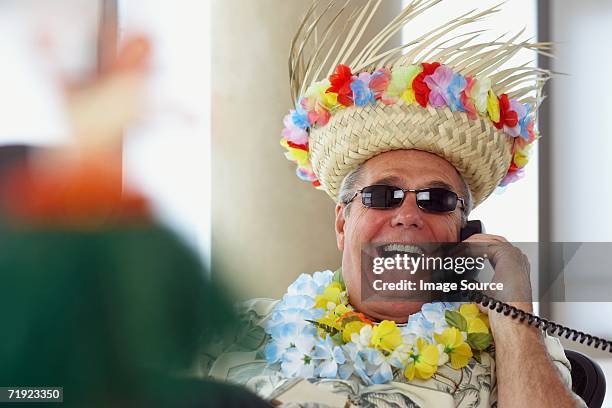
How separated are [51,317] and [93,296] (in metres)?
0.02

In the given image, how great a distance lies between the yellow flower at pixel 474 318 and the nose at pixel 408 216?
20 cm

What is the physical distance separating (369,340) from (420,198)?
36 centimetres

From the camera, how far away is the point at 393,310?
1.65m

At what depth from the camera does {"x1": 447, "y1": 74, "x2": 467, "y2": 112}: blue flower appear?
1720mm

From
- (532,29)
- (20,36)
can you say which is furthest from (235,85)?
(20,36)

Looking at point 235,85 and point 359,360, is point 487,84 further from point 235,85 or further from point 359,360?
point 235,85

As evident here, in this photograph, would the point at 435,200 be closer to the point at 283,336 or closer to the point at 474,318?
the point at 474,318

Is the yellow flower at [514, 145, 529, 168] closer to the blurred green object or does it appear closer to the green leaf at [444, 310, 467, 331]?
the green leaf at [444, 310, 467, 331]

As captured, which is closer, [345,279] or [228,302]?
[228,302]

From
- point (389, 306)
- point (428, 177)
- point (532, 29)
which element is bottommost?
point (389, 306)

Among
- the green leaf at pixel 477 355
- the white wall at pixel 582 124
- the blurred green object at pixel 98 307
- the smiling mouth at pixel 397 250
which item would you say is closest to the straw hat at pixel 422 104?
the smiling mouth at pixel 397 250

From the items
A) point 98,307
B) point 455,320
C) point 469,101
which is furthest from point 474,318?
point 98,307

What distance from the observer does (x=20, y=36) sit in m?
0.31

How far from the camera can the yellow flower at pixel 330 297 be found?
5.36 ft
